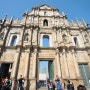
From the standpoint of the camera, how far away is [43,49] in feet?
48.0

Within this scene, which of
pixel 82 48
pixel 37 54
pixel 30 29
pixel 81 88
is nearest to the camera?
pixel 81 88

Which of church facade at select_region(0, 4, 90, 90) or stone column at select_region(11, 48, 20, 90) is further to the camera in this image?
church facade at select_region(0, 4, 90, 90)

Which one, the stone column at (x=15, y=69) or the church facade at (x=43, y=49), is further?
the church facade at (x=43, y=49)

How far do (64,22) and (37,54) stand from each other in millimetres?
7897

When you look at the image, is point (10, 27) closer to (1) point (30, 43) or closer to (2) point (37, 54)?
(1) point (30, 43)

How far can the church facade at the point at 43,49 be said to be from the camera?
12.5 m

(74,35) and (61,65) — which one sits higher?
(74,35)

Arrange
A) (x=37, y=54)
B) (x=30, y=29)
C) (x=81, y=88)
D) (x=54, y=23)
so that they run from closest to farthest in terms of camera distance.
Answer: (x=81, y=88), (x=37, y=54), (x=30, y=29), (x=54, y=23)

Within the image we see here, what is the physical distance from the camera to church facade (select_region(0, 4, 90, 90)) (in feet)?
41.0

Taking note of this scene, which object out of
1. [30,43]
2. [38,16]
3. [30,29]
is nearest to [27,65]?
[30,43]

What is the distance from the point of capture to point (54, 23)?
18.6m

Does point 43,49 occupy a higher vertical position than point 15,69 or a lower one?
higher

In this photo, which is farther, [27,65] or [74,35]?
[74,35]

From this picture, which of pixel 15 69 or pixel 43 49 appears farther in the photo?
pixel 43 49
